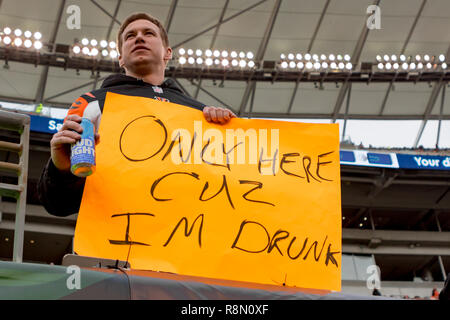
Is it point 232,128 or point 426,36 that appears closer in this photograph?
point 232,128

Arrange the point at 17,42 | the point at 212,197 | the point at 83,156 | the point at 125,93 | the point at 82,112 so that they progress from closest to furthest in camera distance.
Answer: the point at 83,156 → the point at 212,197 → the point at 82,112 → the point at 125,93 → the point at 17,42

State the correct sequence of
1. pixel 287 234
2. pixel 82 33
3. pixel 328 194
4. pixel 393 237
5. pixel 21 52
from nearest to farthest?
pixel 287 234 < pixel 328 194 < pixel 21 52 < pixel 82 33 < pixel 393 237

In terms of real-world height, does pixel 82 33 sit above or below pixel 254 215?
above

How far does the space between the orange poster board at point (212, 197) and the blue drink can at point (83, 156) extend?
0.17 meters

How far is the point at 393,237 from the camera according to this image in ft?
62.7

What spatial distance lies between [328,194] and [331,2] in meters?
17.2

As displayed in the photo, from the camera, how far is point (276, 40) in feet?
61.2

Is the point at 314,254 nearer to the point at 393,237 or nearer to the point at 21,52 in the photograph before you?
the point at 21,52

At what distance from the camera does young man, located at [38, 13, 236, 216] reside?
5.56ft

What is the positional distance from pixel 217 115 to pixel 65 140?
57cm

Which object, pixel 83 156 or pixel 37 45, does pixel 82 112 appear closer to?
pixel 83 156

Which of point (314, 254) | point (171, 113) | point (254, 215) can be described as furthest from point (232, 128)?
point (314, 254)
